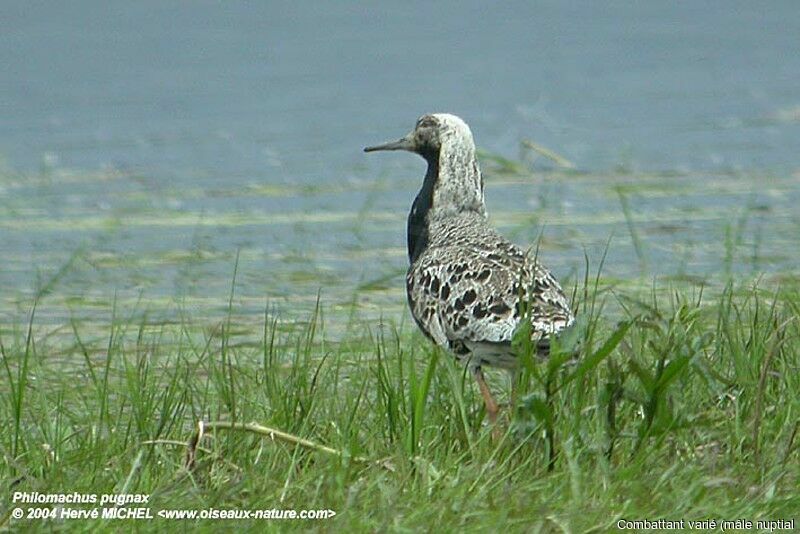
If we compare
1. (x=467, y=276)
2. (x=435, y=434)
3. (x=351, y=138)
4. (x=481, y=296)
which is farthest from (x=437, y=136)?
(x=351, y=138)

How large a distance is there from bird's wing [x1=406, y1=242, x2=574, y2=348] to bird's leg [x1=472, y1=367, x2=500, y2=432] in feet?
0.30

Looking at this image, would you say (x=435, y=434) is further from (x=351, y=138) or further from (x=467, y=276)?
(x=351, y=138)

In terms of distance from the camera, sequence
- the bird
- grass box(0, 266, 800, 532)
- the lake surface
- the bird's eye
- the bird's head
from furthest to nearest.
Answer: the lake surface < the bird's eye < the bird's head < the bird < grass box(0, 266, 800, 532)

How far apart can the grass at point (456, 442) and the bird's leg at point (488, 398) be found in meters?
0.04

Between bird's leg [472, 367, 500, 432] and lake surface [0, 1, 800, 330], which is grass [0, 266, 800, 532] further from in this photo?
lake surface [0, 1, 800, 330]

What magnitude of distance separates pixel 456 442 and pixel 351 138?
620 centimetres

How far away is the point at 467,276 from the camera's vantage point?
18.3 feet

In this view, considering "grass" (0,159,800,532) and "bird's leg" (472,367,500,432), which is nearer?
"grass" (0,159,800,532)

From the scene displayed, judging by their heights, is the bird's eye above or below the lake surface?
above

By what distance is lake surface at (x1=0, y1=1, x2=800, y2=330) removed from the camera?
795 centimetres

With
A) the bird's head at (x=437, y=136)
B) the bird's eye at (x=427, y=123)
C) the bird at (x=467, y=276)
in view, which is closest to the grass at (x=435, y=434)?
the bird at (x=467, y=276)

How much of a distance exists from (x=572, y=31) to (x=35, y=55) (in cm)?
382

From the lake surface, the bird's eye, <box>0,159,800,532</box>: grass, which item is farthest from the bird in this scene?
the lake surface

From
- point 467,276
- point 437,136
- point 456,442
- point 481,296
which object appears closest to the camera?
point 456,442
